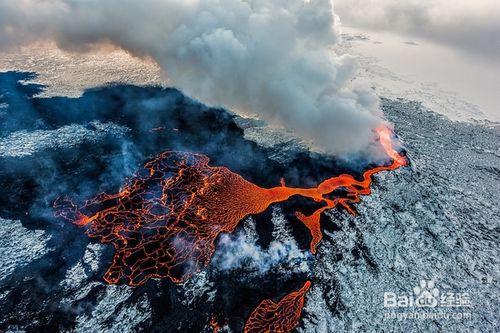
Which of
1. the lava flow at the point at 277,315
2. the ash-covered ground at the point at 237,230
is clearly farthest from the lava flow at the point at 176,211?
Result: the lava flow at the point at 277,315

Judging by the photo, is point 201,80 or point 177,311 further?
point 201,80

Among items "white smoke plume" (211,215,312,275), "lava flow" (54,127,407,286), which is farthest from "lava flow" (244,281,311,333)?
"lava flow" (54,127,407,286)

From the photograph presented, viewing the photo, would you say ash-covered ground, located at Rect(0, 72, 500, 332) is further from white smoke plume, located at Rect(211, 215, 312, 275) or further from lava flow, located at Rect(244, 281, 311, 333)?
lava flow, located at Rect(244, 281, 311, 333)

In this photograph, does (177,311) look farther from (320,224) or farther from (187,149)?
(187,149)

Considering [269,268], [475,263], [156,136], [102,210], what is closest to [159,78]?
[156,136]

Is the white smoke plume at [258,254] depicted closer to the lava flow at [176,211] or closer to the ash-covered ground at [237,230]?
the ash-covered ground at [237,230]

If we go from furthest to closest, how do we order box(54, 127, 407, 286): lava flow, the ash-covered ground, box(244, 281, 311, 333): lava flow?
box(54, 127, 407, 286): lava flow
the ash-covered ground
box(244, 281, 311, 333): lava flow
